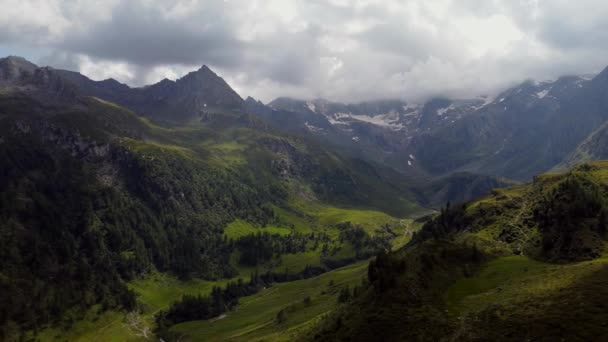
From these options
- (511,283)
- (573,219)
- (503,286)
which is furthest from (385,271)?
(573,219)

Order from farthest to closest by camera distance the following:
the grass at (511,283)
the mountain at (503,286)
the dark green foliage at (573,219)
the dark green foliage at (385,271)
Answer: the dark green foliage at (573,219), the dark green foliage at (385,271), the grass at (511,283), the mountain at (503,286)

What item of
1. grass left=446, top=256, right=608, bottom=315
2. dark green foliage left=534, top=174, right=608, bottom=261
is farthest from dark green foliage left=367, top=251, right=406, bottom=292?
dark green foliage left=534, top=174, right=608, bottom=261

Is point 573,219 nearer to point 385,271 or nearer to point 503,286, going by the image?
point 503,286

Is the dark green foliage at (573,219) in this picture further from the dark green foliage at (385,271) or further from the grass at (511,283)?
the dark green foliage at (385,271)

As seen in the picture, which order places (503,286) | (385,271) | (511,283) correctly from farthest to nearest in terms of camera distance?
(385,271) → (511,283) → (503,286)

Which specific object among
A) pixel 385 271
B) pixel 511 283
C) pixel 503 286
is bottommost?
pixel 503 286

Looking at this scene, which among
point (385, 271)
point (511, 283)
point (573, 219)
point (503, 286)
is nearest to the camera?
point (503, 286)

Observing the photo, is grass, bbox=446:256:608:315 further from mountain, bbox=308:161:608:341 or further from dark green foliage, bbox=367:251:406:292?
dark green foliage, bbox=367:251:406:292

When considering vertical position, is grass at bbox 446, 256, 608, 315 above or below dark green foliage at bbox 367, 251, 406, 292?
below

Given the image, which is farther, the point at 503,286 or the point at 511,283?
the point at 511,283

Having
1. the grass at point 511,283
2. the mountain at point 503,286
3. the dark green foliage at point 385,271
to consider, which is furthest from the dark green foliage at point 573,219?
the dark green foliage at point 385,271
